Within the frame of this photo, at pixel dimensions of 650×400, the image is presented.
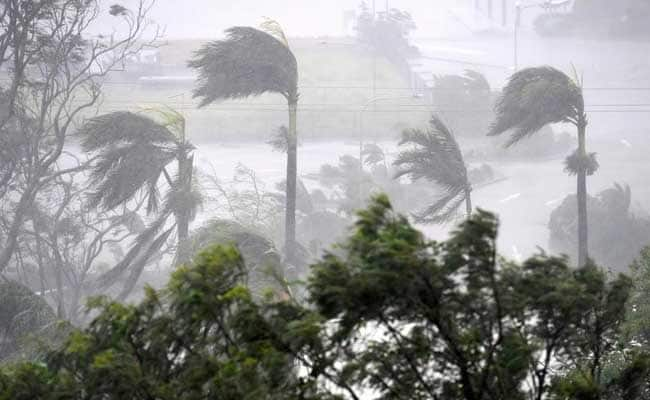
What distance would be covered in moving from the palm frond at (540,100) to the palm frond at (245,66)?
13.5 ft

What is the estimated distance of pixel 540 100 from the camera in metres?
16.8

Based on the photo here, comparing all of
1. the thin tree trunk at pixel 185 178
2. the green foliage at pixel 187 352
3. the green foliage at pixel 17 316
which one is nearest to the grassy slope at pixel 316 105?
the thin tree trunk at pixel 185 178

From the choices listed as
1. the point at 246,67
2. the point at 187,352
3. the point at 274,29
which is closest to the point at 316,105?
the point at 274,29

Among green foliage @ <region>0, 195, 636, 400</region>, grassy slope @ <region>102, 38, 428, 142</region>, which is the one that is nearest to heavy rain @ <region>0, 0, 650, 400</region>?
green foliage @ <region>0, 195, 636, 400</region>

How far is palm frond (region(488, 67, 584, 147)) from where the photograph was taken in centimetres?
1681

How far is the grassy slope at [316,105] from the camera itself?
4059cm

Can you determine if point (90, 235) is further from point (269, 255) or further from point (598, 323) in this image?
point (598, 323)

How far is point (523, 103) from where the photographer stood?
56.2 feet

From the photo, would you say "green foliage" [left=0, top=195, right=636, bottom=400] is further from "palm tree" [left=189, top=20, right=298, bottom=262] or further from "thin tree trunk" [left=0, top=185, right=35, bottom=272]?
"thin tree trunk" [left=0, top=185, right=35, bottom=272]

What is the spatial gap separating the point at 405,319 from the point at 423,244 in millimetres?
521

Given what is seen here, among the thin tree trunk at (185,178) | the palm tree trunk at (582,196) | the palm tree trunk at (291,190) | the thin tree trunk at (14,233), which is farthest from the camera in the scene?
the thin tree trunk at (14,233)

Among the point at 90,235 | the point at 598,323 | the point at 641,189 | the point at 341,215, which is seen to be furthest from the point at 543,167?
the point at 598,323

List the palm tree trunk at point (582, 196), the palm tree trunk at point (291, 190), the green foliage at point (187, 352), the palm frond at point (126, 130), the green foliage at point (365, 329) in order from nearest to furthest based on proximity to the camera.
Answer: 1. the green foliage at point (365, 329)
2. the green foliage at point (187, 352)
3. the palm frond at point (126, 130)
4. the palm tree trunk at point (582, 196)
5. the palm tree trunk at point (291, 190)

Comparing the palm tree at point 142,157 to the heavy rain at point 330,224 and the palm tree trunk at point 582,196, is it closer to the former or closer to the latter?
the heavy rain at point 330,224
